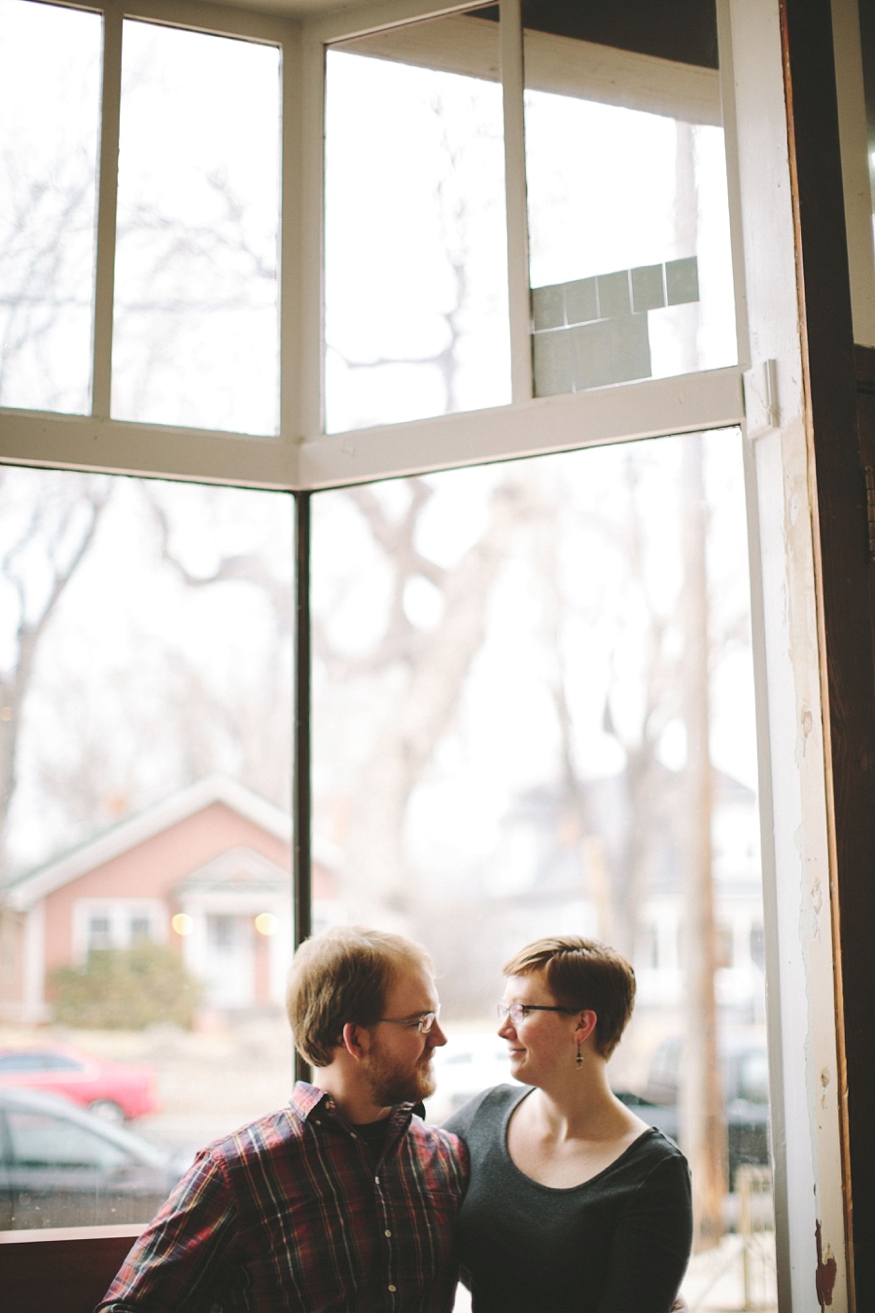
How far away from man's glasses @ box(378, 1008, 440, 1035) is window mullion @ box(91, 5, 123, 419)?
1150mm

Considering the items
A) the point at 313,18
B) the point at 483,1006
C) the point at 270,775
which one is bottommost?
the point at 483,1006

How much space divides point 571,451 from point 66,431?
88cm

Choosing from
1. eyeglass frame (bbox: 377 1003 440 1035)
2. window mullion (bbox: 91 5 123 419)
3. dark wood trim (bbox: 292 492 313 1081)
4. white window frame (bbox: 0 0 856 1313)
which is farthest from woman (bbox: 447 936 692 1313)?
window mullion (bbox: 91 5 123 419)

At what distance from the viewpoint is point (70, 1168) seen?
6.50 ft

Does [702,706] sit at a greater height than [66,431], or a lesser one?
lesser

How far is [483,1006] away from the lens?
2109mm

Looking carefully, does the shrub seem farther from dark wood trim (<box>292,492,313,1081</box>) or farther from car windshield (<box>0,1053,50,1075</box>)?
dark wood trim (<box>292,492,313,1081</box>)

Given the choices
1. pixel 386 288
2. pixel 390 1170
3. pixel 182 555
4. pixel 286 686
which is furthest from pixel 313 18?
pixel 390 1170

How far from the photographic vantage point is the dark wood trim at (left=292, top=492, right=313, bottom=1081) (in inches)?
85.0

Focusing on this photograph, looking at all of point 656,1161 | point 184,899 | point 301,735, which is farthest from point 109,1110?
point 656,1161

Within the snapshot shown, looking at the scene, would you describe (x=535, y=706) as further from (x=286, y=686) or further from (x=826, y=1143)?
(x=826, y=1143)

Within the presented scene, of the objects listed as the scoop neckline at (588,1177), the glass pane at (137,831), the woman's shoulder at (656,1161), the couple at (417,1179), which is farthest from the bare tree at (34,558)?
the woman's shoulder at (656,1161)

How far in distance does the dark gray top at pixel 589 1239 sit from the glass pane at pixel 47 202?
1.49 metres

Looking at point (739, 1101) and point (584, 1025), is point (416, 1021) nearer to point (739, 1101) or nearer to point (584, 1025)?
point (584, 1025)
